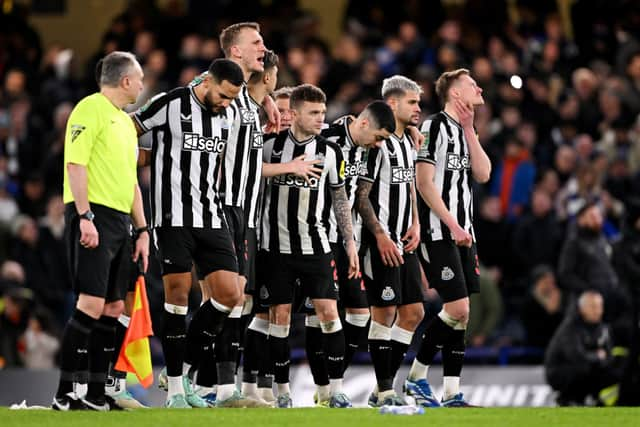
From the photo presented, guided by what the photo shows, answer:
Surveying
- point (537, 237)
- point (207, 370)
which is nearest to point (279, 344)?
point (207, 370)

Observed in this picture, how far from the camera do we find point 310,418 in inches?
399

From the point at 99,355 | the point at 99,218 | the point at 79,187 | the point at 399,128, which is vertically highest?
the point at 399,128

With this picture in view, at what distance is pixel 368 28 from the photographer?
22.0 m

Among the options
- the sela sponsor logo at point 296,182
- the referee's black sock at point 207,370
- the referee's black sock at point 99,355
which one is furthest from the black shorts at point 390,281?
the referee's black sock at point 99,355

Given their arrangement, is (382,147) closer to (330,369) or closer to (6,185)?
(330,369)

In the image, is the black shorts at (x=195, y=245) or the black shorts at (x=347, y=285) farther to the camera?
the black shorts at (x=347, y=285)

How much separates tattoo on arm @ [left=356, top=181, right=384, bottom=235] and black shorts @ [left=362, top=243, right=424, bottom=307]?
0.48ft

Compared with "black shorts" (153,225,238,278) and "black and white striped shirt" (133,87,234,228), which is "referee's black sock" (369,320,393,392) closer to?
"black shorts" (153,225,238,278)

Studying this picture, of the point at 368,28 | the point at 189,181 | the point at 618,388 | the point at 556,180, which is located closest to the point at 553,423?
the point at 189,181

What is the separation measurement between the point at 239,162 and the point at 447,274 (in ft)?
5.94

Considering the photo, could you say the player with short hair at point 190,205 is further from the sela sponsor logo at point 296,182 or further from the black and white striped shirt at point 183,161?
the sela sponsor logo at point 296,182

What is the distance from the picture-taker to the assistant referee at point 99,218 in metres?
10.0

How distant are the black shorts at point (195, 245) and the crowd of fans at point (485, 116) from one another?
20.0ft

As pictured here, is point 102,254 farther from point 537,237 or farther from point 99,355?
point 537,237
